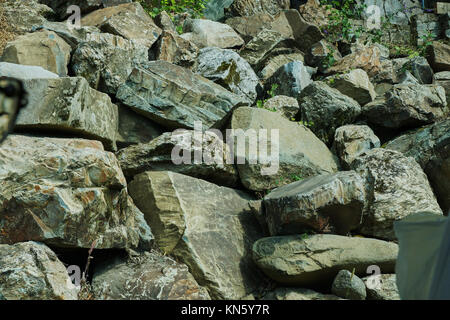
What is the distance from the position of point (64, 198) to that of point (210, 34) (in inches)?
201

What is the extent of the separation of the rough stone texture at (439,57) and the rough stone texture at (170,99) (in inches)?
205

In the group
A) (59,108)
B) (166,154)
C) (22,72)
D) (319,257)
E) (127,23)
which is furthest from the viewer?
(127,23)

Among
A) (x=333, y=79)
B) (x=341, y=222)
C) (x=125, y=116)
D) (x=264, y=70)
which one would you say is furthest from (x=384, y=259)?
(x=264, y=70)

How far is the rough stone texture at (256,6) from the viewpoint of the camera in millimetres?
10594

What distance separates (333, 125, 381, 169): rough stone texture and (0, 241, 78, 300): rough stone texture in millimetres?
3669

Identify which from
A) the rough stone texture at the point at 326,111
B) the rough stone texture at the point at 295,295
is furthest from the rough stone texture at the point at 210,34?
the rough stone texture at the point at 295,295

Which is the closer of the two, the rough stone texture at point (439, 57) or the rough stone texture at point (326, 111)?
the rough stone texture at point (326, 111)

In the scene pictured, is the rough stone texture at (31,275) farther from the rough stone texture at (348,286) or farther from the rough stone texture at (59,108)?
the rough stone texture at (348,286)

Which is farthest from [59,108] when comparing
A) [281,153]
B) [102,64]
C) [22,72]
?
[281,153]

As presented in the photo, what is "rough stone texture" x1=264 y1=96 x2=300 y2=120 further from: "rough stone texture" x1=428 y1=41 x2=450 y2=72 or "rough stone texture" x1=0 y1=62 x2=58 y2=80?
"rough stone texture" x1=428 y1=41 x2=450 y2=72

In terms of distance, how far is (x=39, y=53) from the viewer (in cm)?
609

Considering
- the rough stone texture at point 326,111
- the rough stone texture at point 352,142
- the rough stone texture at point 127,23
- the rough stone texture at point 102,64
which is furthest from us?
the rough stone texture at point 127,23

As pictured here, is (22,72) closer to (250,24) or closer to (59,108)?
(59,108)

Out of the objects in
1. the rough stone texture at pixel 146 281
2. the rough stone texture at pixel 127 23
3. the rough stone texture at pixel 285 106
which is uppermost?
the rough stone texture at pixel 127 23
